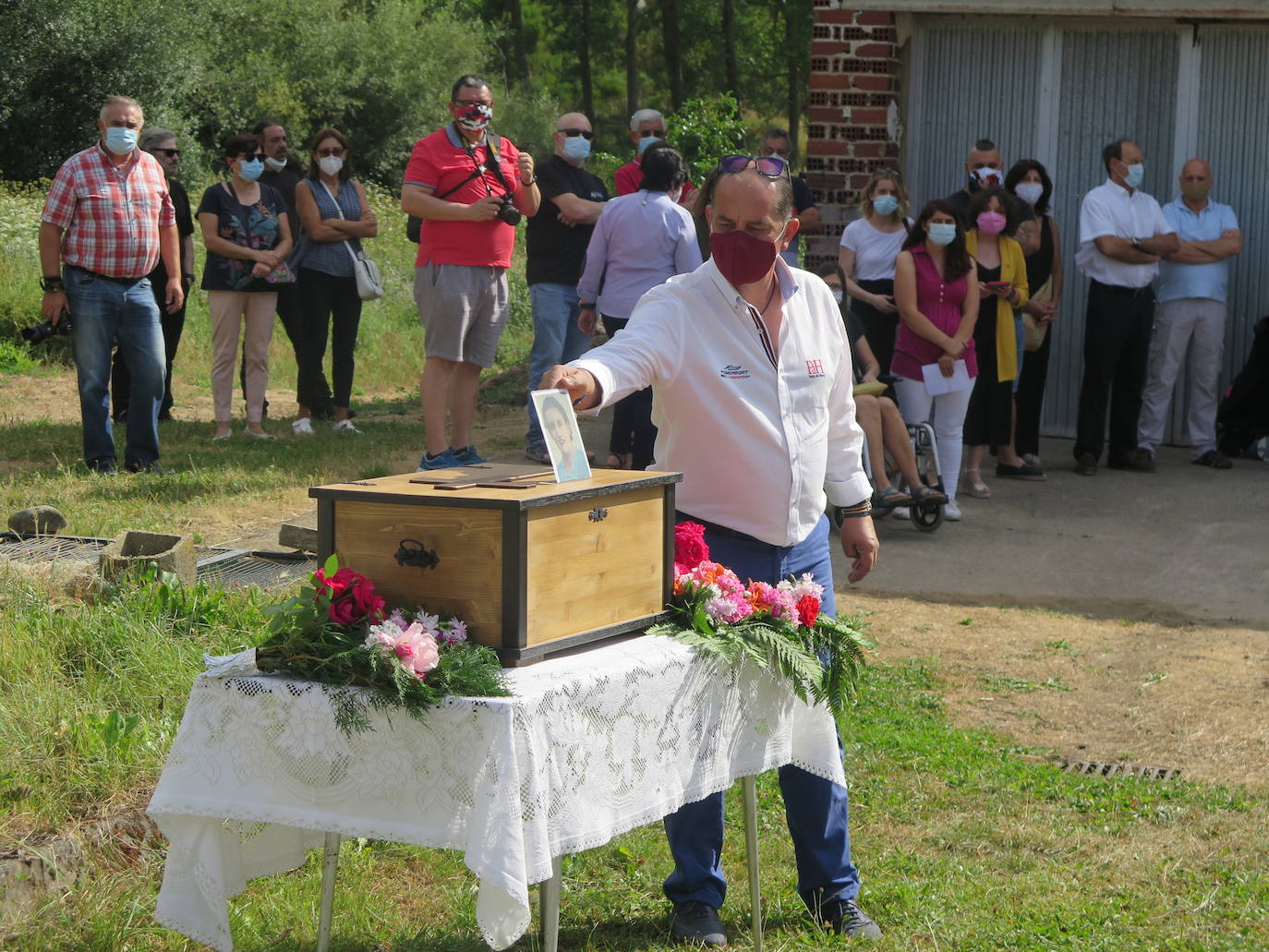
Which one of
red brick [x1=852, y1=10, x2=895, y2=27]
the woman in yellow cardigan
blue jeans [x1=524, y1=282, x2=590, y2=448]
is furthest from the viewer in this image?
red brick [x1=852, y1=10, x2=895, y2=27]

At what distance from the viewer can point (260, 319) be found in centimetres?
1080

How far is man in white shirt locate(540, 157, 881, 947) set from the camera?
3.83m

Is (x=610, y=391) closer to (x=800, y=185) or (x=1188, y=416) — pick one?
(x=800, y=185)

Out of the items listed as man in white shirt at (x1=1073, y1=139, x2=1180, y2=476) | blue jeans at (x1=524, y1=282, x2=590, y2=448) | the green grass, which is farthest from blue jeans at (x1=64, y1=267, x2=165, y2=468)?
man in white shirt at (x1=1073, y1=139, x2=1180, y2=476)

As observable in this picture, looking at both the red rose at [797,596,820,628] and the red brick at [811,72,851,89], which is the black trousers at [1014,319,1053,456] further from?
the red rose at [797,596,820,628]

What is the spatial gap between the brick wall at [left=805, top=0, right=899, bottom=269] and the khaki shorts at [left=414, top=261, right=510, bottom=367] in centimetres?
346

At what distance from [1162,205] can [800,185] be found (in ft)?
9.33

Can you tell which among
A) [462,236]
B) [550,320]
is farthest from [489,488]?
[550,320]

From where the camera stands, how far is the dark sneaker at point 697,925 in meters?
3.98

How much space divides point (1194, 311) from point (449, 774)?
9.48 metres

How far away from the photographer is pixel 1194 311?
11.2 m

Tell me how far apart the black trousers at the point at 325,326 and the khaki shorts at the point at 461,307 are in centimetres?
263

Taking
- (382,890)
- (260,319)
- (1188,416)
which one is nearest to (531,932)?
(382,890)

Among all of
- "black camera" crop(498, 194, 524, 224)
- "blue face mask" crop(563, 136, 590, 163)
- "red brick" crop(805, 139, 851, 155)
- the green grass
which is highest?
"red brick" crop(805, 139, 851, 155)
